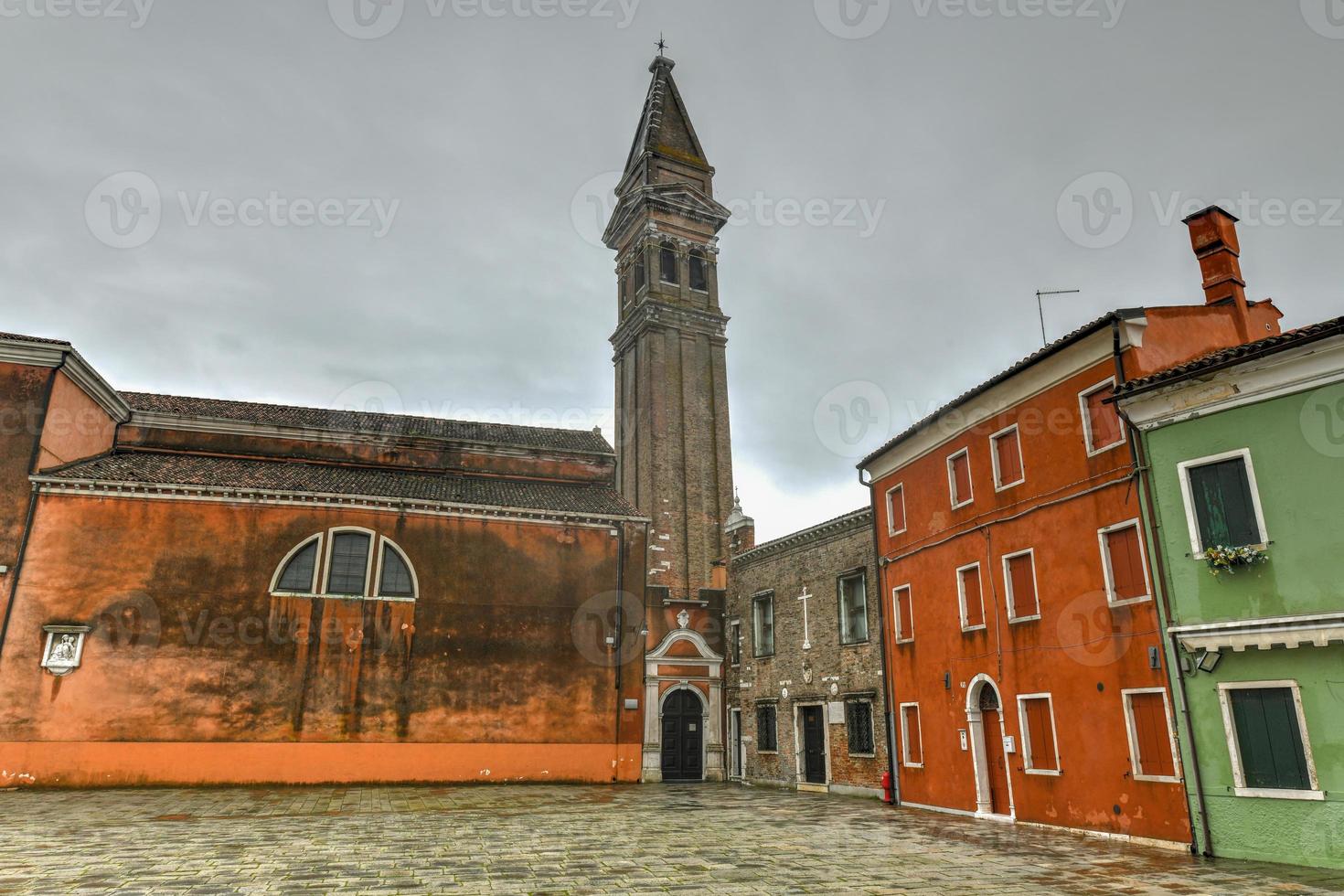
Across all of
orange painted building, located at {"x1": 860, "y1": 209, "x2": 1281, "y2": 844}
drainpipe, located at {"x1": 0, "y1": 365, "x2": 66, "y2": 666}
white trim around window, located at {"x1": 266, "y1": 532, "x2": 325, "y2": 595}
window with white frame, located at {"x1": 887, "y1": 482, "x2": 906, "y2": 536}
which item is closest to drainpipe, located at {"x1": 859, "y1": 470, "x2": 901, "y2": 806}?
orange painted building, located at {"x1": 860, "y1": 209, "x2": 1281, "y2": 844}

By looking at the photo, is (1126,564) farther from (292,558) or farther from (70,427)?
(70,427)

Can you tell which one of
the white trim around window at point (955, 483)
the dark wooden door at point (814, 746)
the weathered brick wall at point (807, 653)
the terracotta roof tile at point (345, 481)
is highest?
the terracotta roof tile at point (345, 481)

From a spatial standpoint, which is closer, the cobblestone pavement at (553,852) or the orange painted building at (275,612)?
the cobblestone pavement at (553,852)

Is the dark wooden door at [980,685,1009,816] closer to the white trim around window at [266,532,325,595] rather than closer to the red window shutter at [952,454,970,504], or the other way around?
the red window shutter at [952,454,970,504]

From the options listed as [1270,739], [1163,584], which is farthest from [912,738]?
[1270,739]

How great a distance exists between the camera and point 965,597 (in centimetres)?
1764

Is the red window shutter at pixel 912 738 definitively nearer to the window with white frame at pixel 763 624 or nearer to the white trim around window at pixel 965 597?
the white trim around window at pixel 965 597

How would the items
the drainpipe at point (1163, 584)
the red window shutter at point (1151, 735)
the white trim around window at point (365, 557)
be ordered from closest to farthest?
the drainpipe at point (1163, 584) → the red window shutter at point (1151, 735) → the white trim around window at point (365, 557)

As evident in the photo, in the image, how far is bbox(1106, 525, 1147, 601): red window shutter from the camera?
13.5 meters

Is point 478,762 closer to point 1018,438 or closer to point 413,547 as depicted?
point 413,547

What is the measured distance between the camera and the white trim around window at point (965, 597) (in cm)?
1695

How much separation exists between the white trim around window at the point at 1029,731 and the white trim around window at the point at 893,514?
5.36 metres

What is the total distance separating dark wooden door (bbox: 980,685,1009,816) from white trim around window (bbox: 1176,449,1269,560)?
540 centimetres

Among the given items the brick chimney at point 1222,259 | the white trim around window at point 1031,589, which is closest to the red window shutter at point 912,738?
the white trim around window at point 1031,589
